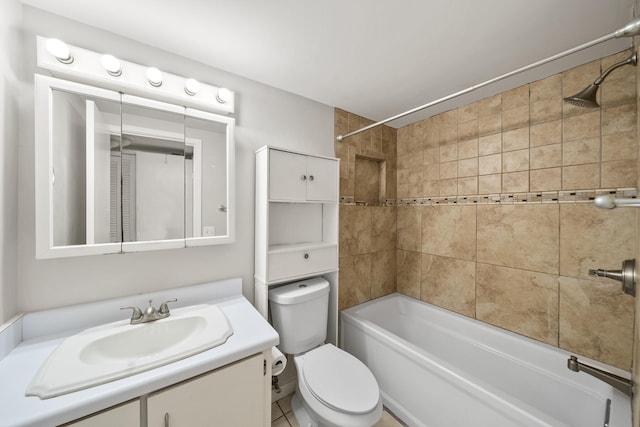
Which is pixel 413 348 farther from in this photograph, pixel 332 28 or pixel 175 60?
pixel 175 60

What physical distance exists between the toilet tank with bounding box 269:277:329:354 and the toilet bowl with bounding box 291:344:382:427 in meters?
0.08

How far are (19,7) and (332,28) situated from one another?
1.40 meters

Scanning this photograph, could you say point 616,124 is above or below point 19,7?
below

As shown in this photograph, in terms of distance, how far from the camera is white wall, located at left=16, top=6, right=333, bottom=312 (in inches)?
40.0

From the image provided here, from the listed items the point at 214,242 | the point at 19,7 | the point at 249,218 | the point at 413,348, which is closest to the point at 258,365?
the point at 214,242

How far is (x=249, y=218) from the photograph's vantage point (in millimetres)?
1575

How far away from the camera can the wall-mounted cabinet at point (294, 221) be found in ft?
4.80

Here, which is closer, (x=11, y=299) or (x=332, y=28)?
(x=11, y=299)

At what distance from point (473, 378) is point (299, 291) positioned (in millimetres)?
1077

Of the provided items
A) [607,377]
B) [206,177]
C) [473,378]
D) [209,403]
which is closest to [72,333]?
[209,403]

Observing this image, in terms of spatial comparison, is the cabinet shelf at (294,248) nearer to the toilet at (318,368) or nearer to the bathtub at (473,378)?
the toilet at (318,368)

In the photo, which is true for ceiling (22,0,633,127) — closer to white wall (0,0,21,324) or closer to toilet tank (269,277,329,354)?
white wall (0,0,21,324)

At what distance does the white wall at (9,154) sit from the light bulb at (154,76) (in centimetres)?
47

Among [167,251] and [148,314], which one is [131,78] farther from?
[148,314]
